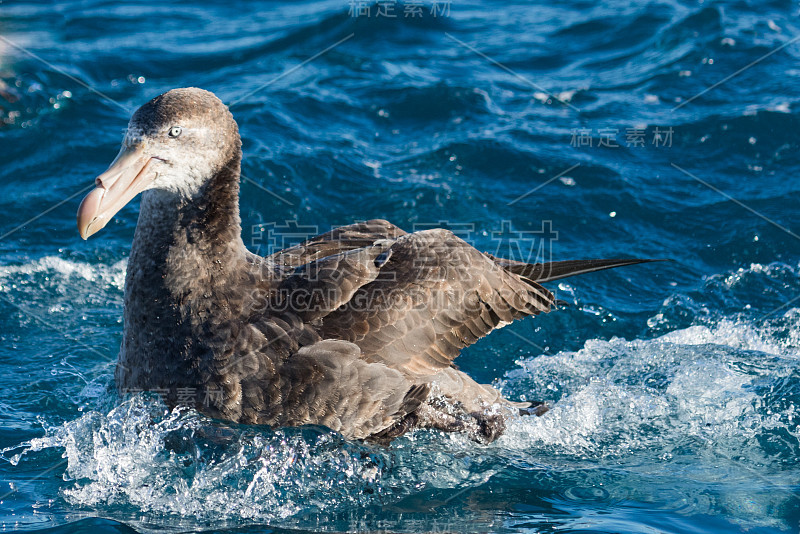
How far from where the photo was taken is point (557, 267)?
532 centimetres

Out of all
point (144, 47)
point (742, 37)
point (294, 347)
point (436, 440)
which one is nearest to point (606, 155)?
point (742, 37)

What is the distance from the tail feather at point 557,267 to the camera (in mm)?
5184

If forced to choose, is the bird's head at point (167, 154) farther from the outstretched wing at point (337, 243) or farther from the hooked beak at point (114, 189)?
the outstretched wing at point (337, 243)

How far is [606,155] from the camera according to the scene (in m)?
8.95

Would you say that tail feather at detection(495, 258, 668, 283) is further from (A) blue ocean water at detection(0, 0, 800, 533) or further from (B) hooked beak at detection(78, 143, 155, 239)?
(B) hooked beak at detection(78, 143, 155, 239)

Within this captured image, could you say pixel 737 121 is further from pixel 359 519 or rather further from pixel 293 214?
pixel 359 519

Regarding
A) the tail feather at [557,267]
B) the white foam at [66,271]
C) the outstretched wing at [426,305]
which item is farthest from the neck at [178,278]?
the white foam at [66,271]

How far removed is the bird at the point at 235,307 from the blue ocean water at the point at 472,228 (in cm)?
26

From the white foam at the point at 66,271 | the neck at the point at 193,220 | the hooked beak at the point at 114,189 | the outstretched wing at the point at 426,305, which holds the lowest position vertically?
the white foam at the point at 66,271

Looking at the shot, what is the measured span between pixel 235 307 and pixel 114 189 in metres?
0.89

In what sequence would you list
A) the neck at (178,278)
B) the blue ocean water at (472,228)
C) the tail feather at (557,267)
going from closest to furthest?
the neck at (178,278) → the blue ocean water at (472,228) → the tail feather at (557,267)

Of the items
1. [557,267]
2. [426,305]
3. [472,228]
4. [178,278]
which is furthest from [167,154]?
[472,228]

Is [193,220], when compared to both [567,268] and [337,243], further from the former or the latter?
[567,268]

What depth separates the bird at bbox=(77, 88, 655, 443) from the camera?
4262 millimetres
